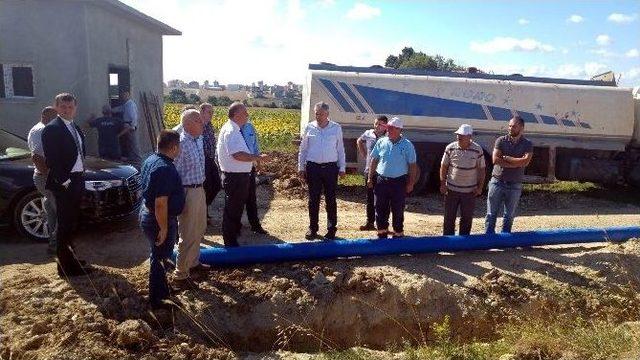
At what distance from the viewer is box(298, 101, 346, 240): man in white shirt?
22.0ft

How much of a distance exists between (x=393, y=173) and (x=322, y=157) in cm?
99

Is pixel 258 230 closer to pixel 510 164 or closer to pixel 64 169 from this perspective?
pixel 64 169

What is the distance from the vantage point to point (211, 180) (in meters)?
7.11

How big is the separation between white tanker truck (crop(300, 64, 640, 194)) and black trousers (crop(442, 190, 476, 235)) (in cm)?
441

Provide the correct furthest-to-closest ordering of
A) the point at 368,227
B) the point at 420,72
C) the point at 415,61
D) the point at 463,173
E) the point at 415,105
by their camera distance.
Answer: the point at 415,61
the point at 420,72
the point at 415,105
the point at 368,227
the point at 463,173

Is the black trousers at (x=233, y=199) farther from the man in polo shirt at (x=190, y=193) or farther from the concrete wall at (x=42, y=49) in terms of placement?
the concrete wall at (x=42, y=49)

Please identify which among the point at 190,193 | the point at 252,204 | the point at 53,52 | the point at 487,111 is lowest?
Answer: the point at 252,204

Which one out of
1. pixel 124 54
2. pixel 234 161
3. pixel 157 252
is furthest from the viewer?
pixel 124 54

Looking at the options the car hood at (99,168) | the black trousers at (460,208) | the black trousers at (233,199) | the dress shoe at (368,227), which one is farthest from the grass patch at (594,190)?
the car hood at (99,168)

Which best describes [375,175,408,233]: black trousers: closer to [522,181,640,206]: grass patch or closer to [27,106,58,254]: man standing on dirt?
[27,106,58,254]: man standing on dirt

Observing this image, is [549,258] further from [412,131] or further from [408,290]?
[412,131]

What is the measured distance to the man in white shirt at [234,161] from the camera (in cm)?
581

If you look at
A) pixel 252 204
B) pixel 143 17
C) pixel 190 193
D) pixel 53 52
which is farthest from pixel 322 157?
pixel 143 17

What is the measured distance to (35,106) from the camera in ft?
37.0
